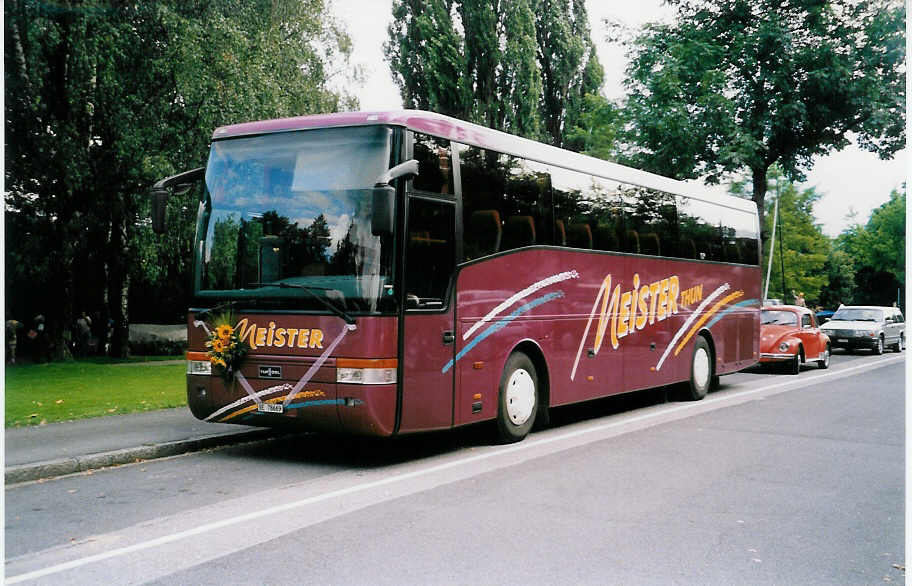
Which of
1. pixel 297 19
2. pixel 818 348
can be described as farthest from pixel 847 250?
pixel 297 19

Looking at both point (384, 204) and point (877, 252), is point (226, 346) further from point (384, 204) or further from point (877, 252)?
point (877, 252)

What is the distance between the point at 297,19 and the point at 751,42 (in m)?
14.2

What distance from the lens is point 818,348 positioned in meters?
22.9

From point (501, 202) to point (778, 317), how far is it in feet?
48.4

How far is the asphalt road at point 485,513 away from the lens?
5418mm

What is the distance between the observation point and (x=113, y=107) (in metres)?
20.8

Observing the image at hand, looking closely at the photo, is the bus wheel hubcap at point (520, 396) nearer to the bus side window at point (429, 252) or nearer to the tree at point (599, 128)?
the bus side window at point (429, 252)

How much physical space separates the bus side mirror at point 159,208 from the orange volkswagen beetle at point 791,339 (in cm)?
1602

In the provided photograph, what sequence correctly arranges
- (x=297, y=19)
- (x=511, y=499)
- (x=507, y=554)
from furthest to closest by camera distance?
1. (x=297, y=19)
2. (x=511, y=499)
3. (x=507, y=554)

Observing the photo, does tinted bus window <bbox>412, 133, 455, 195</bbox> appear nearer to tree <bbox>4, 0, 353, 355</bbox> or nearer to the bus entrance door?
the bus entrance door

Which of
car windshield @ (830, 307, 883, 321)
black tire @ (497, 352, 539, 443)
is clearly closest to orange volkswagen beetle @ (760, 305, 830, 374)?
car windshield @ (830, 307, 883, 321)

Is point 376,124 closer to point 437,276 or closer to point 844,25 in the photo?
point 437,276

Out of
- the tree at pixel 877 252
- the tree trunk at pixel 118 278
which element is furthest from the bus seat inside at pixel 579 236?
the tree at pixel 877 252

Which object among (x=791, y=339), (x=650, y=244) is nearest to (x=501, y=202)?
(x=650, y=244)
